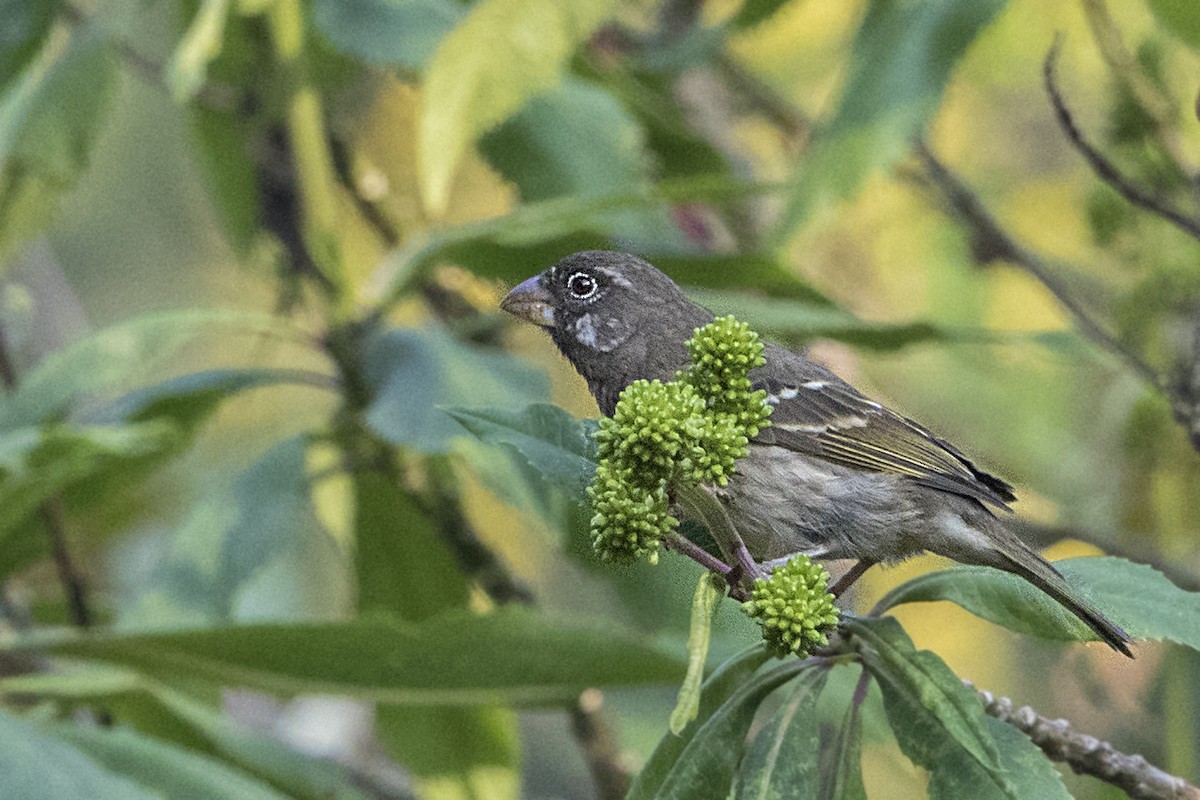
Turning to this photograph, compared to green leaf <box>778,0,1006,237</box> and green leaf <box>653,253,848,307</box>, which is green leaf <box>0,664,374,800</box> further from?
green leaf <box>778,0,1006,237</box>

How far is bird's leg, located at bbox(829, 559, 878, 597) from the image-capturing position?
6.73 feet

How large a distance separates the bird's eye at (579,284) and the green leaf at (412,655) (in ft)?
2.81

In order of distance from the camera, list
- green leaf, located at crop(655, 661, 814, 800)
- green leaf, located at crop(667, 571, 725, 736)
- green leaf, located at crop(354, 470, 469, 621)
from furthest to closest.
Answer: green leaf, located at crop(354, 470, 469, 621)
green leaf, located at crop(655, 661, 814, 800)
green leaf, located at crop(667, 571, 725, 736)

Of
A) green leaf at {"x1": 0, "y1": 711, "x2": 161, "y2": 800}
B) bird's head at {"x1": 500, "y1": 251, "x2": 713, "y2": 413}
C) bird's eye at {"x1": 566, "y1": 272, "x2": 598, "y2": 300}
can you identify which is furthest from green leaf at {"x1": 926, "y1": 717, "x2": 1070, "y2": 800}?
green leaf at {"x1": 0, "y1": 711, "x2": 161, "y2": 800}

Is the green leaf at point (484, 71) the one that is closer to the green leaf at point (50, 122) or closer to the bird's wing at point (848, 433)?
the bird's wing at point (848, 433)

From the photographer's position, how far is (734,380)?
1.48 meters

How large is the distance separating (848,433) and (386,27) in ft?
5.41

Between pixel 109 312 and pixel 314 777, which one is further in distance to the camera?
pixel 109 312

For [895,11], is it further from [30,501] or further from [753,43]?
[753,43]

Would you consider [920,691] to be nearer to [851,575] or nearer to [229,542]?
[851,575]

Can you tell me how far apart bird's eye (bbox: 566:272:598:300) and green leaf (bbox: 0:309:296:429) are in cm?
133

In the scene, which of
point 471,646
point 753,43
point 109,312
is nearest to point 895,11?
point 471,646

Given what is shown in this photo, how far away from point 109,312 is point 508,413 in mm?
5859

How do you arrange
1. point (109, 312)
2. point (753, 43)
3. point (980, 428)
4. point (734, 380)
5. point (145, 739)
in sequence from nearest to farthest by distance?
point (734, 380) < point (145, 739) < point (980, 428) < point (753, 43) < point (109, 312)
